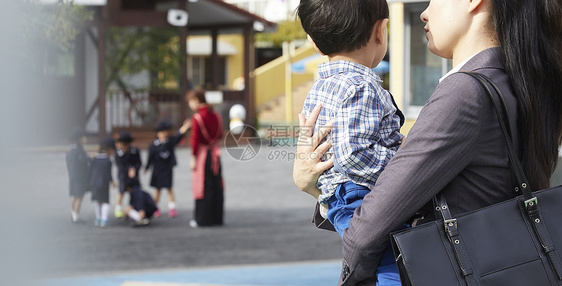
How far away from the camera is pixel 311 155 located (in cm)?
167

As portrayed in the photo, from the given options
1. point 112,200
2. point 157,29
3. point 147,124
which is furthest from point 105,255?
point 157,29

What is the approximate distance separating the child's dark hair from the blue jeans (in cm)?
36

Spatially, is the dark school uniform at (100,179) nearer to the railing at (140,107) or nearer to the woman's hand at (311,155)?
the woman's hand at (311,155)

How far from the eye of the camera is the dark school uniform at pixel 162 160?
360 inches

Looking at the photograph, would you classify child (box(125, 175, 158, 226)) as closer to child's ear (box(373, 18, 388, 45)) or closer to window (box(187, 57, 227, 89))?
child's ear (box(373, 18, 388, 45))

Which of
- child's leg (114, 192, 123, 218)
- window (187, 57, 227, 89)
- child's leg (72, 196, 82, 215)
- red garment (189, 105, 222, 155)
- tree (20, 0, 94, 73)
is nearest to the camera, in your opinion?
tree (20, 0, 94, 73)

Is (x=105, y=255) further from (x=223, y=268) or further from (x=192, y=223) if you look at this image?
(x=192, y=223)

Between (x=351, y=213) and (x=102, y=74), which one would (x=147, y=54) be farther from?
(x=351, y=213)

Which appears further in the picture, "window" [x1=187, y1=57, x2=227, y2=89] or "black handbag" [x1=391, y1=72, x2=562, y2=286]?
"window" [x1=187, y1=57, x2=227, y2=89]

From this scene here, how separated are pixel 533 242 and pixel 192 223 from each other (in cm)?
735

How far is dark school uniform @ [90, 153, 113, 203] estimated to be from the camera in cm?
822

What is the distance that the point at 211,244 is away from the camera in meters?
7.45

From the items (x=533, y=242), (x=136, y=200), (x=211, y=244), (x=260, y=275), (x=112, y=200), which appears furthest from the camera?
(x=112, y=200)

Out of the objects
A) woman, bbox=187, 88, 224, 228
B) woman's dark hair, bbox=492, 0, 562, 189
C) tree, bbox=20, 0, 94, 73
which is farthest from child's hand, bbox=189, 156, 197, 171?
woman's dark hair, bbox=492, 0, 562, 189
